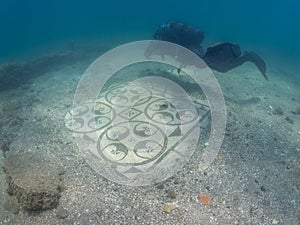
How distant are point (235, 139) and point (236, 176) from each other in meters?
1.33

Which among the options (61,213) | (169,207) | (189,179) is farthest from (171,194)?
(61,213)

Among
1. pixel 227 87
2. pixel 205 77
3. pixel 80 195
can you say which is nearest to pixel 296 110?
pixel 227 87

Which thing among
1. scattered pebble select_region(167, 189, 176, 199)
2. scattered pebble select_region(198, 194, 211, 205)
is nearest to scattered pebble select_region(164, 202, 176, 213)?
scattered pebble select_region(167, 189, 176, 199)

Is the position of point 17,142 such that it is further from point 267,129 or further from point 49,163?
point 267,129

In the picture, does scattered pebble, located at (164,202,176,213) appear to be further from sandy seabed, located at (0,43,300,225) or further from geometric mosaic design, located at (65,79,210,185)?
geometric mosaic design, located at (65,79,210,185)

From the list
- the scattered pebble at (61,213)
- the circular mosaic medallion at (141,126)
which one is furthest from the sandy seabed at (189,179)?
the circular mosaic medallion at (141,126)

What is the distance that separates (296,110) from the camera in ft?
31.4

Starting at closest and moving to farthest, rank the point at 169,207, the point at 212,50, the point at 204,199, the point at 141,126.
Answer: the point at 169,207, the point at 204,199, the point at 141,126, the point at 212,50

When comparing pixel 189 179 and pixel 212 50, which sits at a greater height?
pixel 212 50

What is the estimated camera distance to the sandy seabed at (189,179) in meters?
4.86

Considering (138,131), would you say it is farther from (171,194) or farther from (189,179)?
(171,194)

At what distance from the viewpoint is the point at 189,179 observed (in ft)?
18.5

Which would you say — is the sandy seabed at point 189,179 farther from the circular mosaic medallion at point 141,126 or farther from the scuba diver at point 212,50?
the scuba diver at point 212,50

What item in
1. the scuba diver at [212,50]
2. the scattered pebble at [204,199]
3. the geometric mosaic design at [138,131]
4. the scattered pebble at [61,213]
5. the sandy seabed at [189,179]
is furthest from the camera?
the scuba diver at [212,50]
